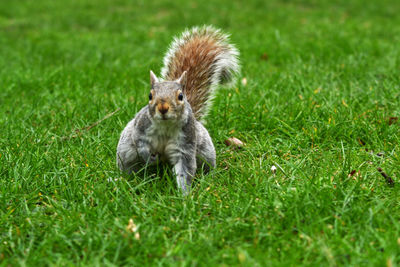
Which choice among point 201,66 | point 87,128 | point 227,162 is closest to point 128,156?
point 227,162

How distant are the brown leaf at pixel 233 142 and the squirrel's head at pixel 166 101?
73cm

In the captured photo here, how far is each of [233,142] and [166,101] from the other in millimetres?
889

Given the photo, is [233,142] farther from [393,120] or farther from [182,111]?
[393,120]

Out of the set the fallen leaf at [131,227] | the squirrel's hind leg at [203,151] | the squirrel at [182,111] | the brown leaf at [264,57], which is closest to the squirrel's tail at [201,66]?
the squirrel at [182,111]

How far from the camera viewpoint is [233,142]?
9.29 ft

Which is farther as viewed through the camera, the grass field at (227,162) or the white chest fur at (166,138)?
the white chest fur at (166,138)

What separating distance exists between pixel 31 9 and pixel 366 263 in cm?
732

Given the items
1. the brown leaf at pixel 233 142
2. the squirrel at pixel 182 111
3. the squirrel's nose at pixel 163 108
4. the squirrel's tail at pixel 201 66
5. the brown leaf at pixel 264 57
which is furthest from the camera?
the brown leaf at pixel 264 57

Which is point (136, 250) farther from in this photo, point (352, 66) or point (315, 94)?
point (352, 66)

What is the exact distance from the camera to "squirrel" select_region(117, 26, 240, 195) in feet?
6.92

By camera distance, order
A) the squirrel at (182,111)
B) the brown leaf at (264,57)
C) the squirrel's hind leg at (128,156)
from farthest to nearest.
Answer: the brown leaf at (264,57), the squirrel's hind leg at (128,156), the squirrel at (182,111)

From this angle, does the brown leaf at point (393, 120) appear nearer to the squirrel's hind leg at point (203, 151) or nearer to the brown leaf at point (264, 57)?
the squirrel's hind leg at point (203, 151)

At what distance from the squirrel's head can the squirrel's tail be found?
18.4 inches

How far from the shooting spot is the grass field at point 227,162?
67.4 inches
